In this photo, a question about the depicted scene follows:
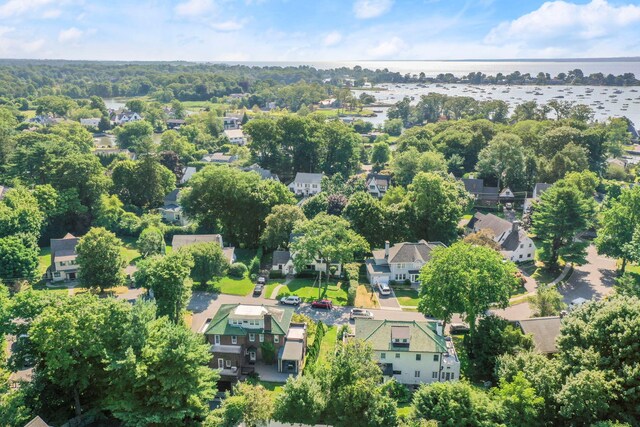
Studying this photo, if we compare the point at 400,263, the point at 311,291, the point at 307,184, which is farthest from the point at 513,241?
the point at 307,184

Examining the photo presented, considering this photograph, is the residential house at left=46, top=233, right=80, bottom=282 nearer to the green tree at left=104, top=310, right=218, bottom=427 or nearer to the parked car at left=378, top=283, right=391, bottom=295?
the green tree at left=104, top=310, right=218, bottom=427

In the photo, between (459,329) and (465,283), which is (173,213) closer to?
(459,329)

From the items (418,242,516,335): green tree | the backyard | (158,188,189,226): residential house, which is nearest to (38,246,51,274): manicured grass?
(158,188,189,226): residential house

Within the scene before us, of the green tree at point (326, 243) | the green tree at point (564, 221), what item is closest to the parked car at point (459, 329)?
the green tree at point (326, 243)

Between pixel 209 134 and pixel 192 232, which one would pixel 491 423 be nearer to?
pixel 192 232

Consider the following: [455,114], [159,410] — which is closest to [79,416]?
[159,410]

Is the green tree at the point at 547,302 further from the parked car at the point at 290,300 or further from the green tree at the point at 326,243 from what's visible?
the parked car at the point at 290,300

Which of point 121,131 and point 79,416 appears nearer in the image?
point 79,416
